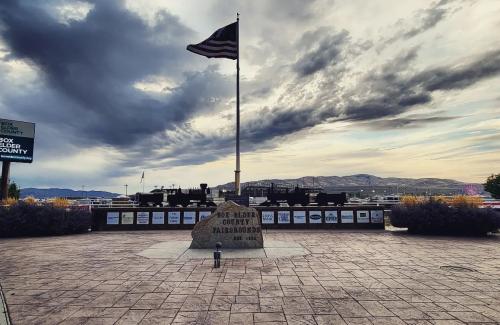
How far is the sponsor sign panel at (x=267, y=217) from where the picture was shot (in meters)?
17.9

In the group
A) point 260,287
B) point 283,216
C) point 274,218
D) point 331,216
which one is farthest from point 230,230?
point 331,216

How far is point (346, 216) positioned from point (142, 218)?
11559mm

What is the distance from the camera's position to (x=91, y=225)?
17.6 metres

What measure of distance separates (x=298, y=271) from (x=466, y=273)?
4093mm

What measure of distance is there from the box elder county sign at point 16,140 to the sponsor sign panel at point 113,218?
10.3 meters

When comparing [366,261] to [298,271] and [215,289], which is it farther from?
[215,289]

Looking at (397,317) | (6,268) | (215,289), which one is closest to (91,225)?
(6,268)

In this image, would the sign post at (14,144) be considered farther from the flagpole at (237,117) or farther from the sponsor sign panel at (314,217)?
the sponsor sign panel at (314,217)

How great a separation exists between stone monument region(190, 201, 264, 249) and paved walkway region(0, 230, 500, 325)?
6.06ft

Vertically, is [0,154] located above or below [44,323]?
above

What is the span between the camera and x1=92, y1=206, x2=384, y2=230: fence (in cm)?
1772

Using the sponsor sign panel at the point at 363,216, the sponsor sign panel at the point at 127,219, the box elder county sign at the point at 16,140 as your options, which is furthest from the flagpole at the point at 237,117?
the box elder county sign at the point at 16,140

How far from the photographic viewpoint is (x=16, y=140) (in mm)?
22609

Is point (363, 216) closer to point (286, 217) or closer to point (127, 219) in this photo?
point (286, 217)
